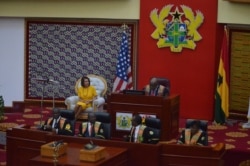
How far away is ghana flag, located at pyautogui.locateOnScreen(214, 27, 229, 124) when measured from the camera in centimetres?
1524

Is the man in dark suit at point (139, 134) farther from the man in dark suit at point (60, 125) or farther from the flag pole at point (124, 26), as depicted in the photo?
the flag pole at point (124, 26)

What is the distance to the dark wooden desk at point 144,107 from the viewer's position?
1312 centimetres

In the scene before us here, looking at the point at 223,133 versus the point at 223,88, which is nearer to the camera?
the point at 223,133

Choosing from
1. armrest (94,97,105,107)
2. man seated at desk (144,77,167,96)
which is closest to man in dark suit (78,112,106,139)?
man seated at desk (144,77,167,96)

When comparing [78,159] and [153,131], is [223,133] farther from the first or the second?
[78,159]

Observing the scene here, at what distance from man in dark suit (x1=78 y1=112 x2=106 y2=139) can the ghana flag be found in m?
4.74

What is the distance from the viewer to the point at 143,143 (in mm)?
10320

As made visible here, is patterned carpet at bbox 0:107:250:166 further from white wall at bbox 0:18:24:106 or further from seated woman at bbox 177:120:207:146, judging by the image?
seated woman at bbox 177:120:207:146

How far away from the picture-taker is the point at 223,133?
14383 mm

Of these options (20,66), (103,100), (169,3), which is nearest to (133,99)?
(103,100)

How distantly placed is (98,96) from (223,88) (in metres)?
3.17

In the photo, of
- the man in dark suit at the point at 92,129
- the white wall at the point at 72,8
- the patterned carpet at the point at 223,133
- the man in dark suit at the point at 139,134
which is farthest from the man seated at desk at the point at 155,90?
the white wall at the point at 72,8

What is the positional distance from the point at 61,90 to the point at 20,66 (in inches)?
52.8

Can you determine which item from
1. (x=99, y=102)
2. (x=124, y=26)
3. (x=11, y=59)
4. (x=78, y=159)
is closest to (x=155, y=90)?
(x=99, y=102)
